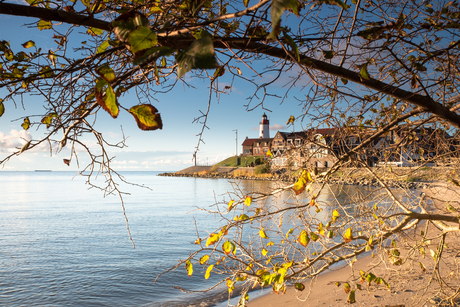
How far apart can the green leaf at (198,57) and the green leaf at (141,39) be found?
0.52 feet

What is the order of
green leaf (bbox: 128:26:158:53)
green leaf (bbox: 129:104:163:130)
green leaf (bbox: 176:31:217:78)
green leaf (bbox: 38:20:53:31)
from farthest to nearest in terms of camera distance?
green leaf (bbox: 38:20:53:31), green leaf (bbox: 129:104:163:130), green leaf (bbox: 128:26:158:53), green leaf (bbox: 176:31:217:78)

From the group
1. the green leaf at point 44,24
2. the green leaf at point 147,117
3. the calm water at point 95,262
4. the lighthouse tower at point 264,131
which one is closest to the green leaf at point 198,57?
the green leaf at point 147,117

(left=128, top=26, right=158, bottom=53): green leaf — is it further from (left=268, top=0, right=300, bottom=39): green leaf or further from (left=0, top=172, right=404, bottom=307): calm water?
(left=0, top=172, right=404, bottom=307): calm water

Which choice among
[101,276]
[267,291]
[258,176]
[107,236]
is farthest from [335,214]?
[258,176]

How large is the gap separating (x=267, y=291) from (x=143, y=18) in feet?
28.3

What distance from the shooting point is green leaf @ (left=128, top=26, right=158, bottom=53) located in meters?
0.64

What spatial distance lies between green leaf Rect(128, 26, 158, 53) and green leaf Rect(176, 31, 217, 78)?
157mm

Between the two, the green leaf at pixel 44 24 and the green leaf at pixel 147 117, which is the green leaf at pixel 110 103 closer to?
the green leaf at pixel 147 117

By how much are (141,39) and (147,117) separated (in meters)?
0.21

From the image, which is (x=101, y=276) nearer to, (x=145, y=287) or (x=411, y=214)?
(x=145, y=287)

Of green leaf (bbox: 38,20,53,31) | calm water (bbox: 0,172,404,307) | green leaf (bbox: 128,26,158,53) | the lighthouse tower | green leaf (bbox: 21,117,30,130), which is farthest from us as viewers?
the lighthouse tower

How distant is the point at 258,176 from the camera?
60.0 m

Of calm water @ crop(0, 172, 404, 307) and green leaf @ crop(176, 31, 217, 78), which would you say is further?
calm water @ crop(0, 172, 404, 307)

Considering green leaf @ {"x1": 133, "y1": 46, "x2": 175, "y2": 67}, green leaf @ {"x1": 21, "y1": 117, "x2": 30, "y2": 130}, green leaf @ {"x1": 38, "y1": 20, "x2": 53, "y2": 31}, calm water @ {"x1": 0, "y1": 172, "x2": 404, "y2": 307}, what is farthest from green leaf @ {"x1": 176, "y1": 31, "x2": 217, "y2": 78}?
calm water @ {"x1": 0, "y1": 172, "x2": 404, "y2": 307}
